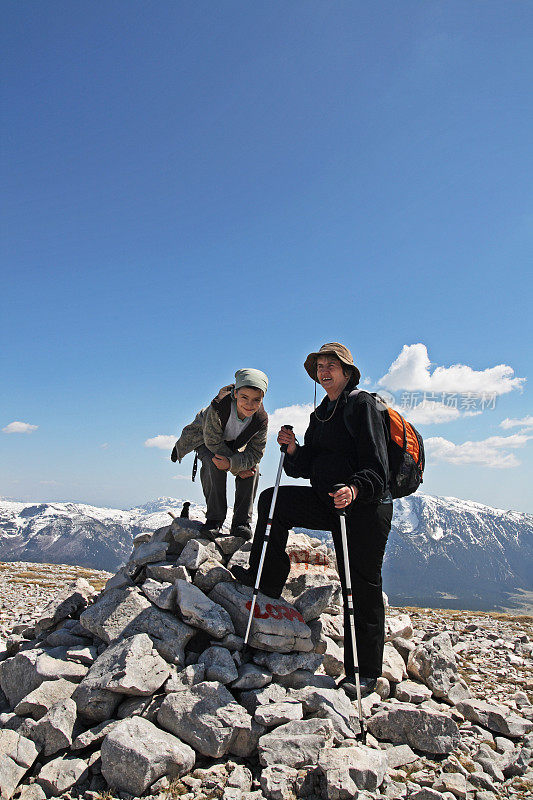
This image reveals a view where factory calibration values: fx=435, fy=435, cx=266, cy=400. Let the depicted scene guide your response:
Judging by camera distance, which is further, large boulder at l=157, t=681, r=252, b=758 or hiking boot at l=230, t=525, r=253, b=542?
hiking boot at l=230, t=525, r=253, b=542

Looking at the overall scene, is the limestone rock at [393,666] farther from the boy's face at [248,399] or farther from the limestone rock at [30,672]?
the boy's face at [248,399]

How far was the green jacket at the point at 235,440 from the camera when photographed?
8.66 metres

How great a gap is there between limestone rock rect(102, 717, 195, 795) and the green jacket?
456 centimetres

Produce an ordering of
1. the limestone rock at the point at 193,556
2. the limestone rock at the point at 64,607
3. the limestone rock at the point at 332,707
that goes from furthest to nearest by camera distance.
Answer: the limestone rock at the point at 64,607 → the limestone rock at the point at 193,556 → the limestone rock at the point at 332,707

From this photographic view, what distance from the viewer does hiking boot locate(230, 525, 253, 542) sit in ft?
30.2

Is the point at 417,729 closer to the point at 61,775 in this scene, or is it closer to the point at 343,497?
the point at 343,497

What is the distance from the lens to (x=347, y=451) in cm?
675

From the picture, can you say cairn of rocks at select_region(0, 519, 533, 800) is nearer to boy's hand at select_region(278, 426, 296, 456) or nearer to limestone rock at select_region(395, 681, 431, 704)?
limestone rock at select_region(395, 681, 431, 704)

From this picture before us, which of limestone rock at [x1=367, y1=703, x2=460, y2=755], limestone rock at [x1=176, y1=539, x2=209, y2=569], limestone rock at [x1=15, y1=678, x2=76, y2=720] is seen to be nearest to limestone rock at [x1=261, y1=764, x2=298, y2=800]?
limestone rock at [x1=367, y1=703, x2=460, y2=755]

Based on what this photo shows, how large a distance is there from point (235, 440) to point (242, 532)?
202 centimetres

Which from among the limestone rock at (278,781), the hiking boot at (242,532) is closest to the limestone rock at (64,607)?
the hiking boot at (242,532)

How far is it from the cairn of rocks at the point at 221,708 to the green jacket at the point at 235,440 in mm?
1772

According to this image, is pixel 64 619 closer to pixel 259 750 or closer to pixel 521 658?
pixel 259 750

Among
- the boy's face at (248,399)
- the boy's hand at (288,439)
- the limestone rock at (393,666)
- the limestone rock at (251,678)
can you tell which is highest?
the boy's face at (248,399)
